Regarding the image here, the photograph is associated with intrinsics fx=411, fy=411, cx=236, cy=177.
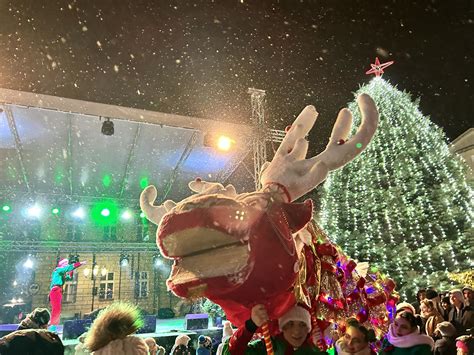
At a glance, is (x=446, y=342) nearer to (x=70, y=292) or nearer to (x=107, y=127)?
(x=107, y=127)

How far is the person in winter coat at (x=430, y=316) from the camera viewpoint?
186 inches

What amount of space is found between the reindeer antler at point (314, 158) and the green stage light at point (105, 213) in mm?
19839

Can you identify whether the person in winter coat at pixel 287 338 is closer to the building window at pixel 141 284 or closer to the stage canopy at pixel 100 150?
the stage canopy at pixel 100 150

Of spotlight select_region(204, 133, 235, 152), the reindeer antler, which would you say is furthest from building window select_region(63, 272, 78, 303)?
the reindeer antler

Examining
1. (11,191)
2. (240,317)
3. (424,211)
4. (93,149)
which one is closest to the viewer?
(240,317)

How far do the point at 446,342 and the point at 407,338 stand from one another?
4.15 feet

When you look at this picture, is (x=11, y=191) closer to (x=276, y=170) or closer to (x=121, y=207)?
(x=121, y=207)

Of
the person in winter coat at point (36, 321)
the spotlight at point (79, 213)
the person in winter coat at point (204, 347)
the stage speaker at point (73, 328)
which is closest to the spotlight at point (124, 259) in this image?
the spotlight at point (79, 213)

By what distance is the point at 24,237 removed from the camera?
19.3 m

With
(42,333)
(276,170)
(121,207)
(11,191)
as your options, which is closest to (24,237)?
(11,191)

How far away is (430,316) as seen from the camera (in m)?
4.99

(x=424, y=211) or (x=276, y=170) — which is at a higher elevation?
(x=424, y=211)

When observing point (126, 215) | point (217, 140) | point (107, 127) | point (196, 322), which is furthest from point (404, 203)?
point (126, 215)

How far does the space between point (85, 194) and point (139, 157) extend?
7439 mm
